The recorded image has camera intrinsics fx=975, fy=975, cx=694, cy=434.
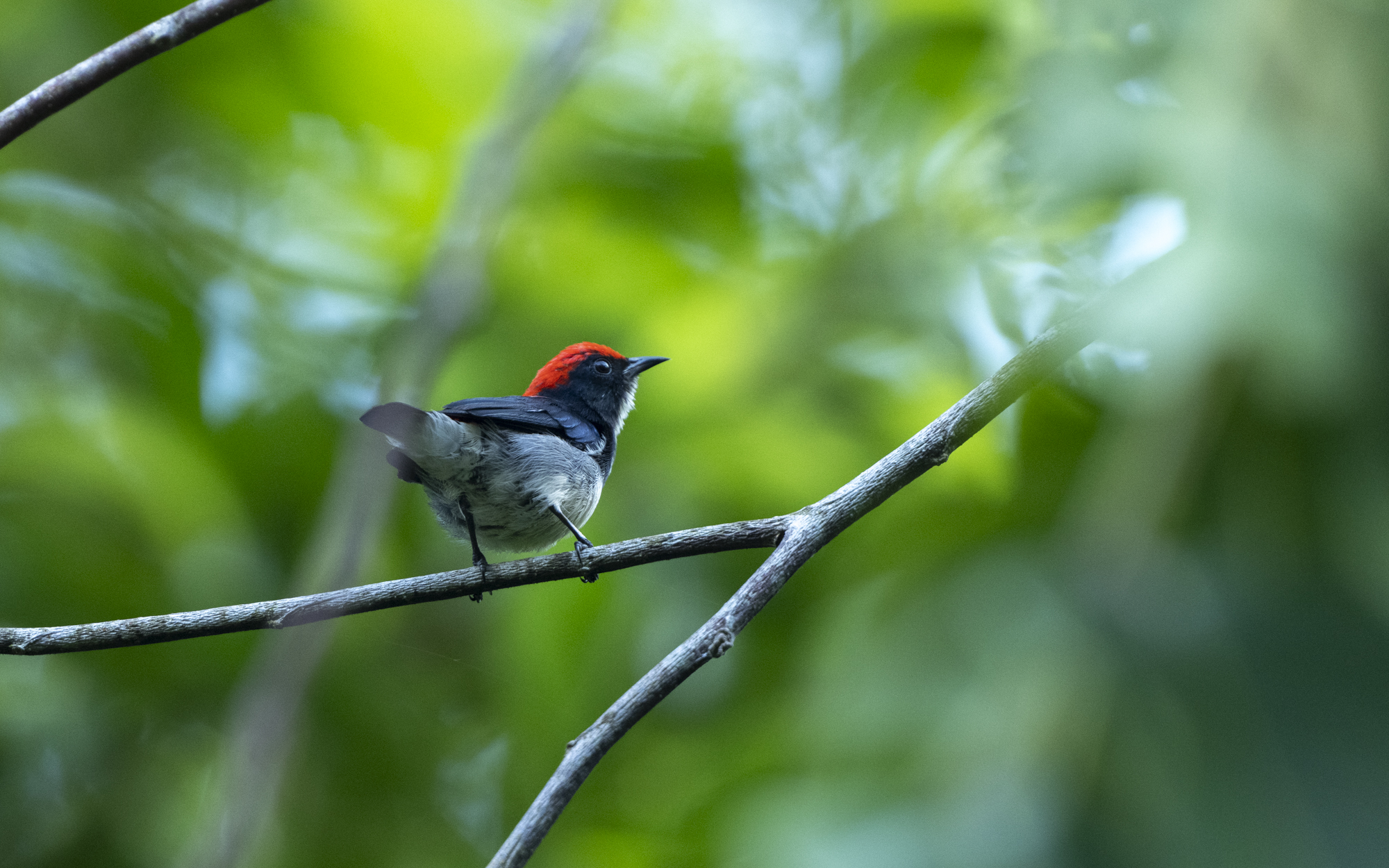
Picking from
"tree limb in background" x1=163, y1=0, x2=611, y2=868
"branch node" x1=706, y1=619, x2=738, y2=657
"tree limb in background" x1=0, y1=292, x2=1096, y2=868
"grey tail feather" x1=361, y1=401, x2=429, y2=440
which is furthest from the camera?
"grey tail feather" x1=361, y1=401, x2=429, y2=440

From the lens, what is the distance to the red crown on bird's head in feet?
15.1

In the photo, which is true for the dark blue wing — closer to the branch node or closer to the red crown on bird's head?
the red crown on bird's head

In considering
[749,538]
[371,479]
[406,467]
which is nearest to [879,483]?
[749,538]

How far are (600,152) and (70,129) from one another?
A: 3077 millimetres

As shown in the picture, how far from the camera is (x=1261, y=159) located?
2.77 meters

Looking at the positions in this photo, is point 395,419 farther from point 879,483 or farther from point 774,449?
point 774,449

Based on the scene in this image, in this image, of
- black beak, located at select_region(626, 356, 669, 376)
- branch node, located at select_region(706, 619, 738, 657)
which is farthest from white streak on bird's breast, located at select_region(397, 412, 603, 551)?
branch node, located at select_region(706, 619, 738, 657)

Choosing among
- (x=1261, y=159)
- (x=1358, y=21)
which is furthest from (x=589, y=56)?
(x=1358, y=21)

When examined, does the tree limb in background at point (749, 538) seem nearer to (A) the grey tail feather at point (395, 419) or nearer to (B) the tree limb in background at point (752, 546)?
(B) the tree limb in background at point (752, 546)

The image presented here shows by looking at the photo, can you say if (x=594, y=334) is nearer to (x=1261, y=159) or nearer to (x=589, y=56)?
(x=589, y=56)

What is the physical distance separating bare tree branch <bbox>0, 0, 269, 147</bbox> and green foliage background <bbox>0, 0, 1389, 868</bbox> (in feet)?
6.57

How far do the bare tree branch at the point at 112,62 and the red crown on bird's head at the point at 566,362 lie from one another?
2.68 meters

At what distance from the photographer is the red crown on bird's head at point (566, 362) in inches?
182

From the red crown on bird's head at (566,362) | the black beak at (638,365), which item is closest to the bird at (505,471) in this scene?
the red crown on bird's head at (566,362)
